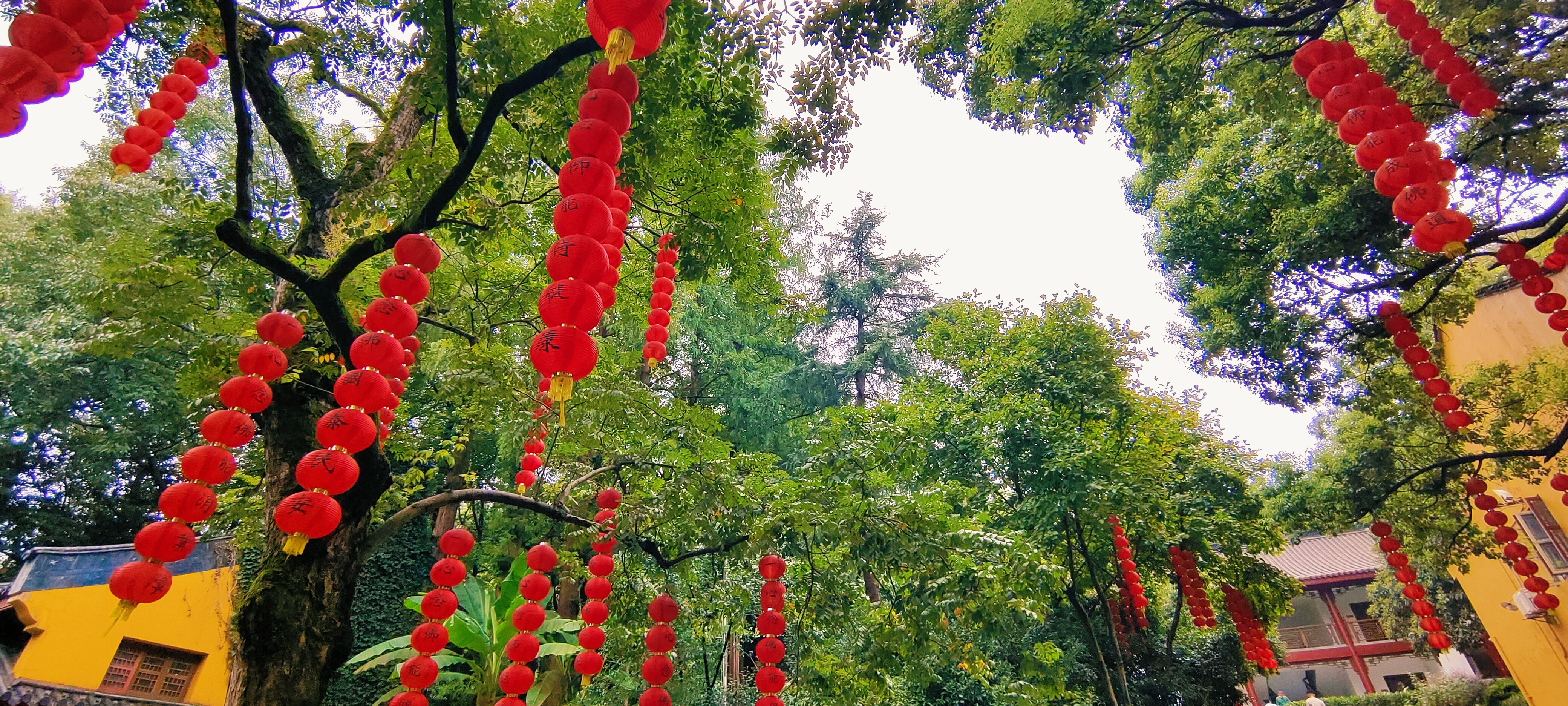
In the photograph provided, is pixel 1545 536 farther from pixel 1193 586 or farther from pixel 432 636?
pixel 432 636

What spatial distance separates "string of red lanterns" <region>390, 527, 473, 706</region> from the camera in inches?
155

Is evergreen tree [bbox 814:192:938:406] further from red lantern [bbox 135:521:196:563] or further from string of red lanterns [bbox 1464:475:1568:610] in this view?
red lantern [bbox 135:521:196:563]

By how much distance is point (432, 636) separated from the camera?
404cm

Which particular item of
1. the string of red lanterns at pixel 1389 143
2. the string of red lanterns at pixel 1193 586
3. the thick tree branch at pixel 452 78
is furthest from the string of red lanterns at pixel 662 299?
the string of red lanterns at pixel 1193 586

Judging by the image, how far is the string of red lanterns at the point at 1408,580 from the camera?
25.1 feet

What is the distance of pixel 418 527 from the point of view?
1148cm

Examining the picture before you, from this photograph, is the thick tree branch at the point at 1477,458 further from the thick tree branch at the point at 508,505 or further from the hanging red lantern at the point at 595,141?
the hanging red lantern at the point at 595,141

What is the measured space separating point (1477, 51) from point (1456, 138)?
1.22m

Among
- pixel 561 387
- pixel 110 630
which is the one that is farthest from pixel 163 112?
pixel 110 630

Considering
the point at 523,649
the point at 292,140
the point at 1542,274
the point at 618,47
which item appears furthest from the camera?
the point at 1542,274

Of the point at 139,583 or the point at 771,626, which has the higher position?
the point at 771,626

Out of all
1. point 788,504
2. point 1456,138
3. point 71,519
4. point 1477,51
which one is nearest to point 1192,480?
point 1456,138

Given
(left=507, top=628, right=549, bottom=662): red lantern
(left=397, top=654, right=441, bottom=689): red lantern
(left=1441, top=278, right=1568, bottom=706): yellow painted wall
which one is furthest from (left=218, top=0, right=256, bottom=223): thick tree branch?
(left=1441, top=278, right=1568, bottom=706): yellow painted wall

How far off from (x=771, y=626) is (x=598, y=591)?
1508 mm
